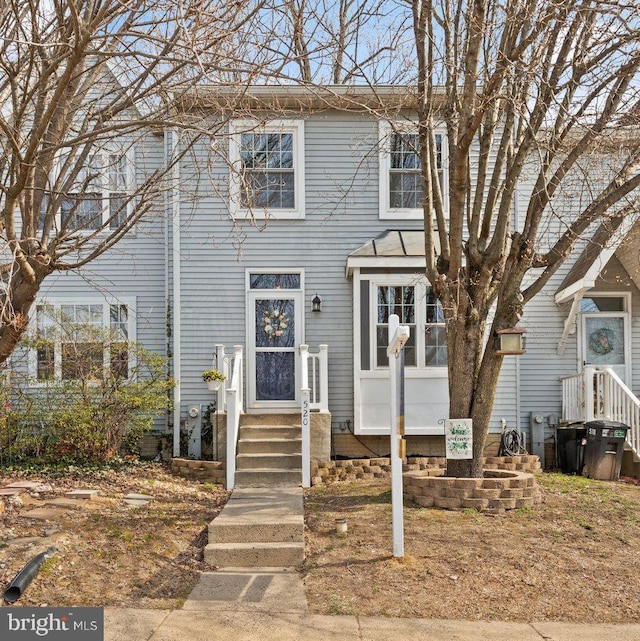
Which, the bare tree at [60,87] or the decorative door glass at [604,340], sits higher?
the bare tree at [60,87]

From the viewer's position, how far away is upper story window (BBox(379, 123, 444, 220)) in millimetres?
11305

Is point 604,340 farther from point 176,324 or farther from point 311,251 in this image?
point 176,324

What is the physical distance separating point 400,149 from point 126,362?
562 cm

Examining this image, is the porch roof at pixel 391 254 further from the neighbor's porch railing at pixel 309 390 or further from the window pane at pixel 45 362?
the window pane at pixel 45 362

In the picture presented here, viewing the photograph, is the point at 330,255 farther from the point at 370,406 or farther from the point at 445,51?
the point at 445,51

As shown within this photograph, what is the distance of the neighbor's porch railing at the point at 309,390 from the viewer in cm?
926

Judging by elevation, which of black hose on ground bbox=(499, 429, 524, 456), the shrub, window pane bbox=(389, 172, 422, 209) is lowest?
black hose on ground bbox=(499, 429, 524, 456)

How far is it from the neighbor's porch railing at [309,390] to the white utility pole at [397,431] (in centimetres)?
318

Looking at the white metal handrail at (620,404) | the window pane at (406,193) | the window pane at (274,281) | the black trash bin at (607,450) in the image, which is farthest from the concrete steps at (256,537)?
the window pane at (406,193)

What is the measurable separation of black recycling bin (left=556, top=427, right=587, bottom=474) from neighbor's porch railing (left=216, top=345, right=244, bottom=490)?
16.6ft

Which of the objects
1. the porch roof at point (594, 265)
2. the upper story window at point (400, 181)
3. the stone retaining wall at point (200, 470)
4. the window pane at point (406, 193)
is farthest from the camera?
the window pane at point (406, 193)

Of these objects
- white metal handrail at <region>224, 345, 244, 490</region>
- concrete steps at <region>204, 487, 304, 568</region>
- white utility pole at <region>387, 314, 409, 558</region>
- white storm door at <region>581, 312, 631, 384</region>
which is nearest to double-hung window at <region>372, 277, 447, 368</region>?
white metal handrail at <region>224, 345, 244, 490</region>

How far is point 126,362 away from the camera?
1068cm

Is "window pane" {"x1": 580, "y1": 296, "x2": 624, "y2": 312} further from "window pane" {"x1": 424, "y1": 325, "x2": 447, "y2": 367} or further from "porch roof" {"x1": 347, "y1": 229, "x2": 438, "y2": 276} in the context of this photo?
"porch roof" {"x1": 347, "y1": 229, "x2": 438, "y2": 276}
